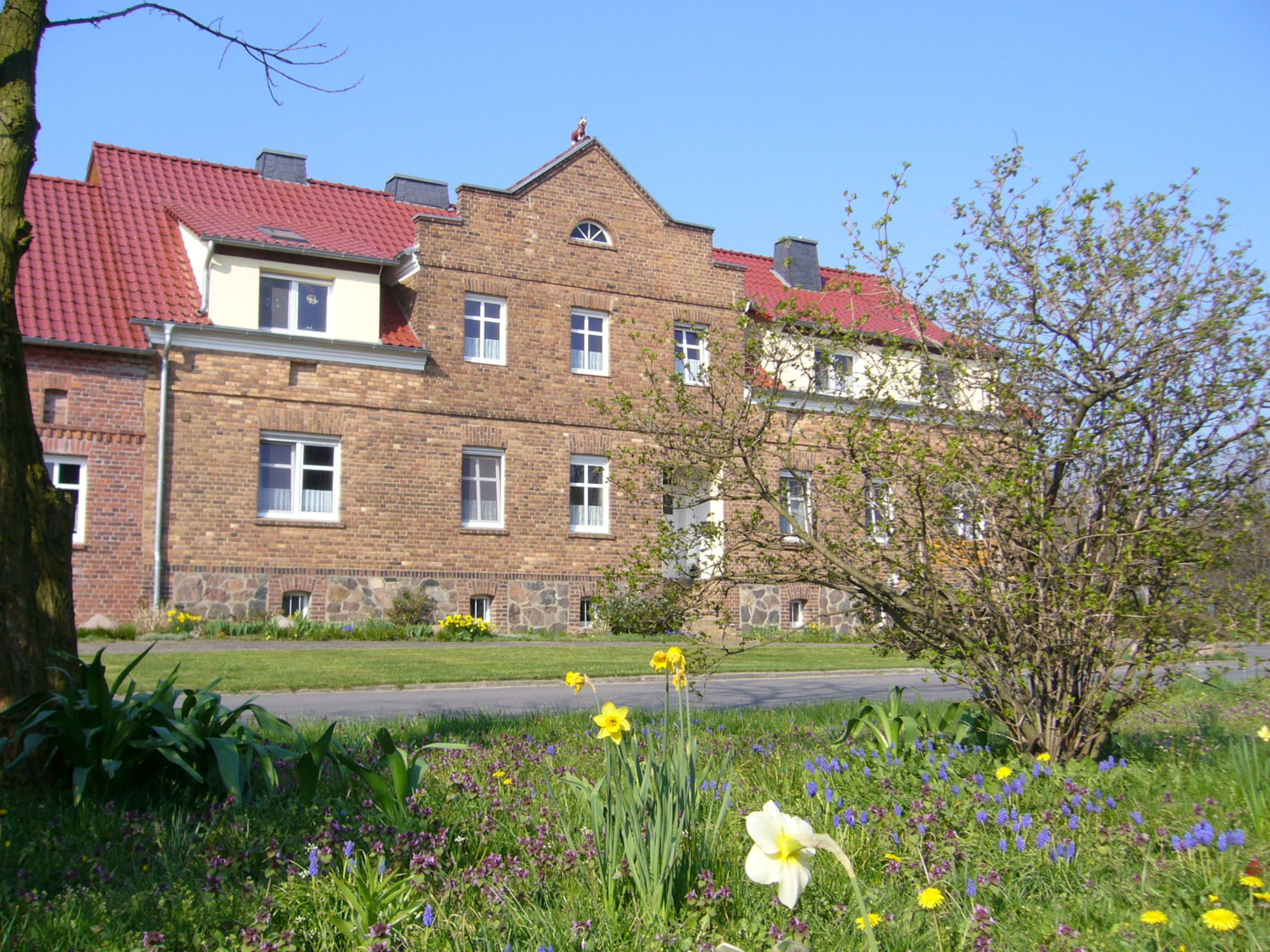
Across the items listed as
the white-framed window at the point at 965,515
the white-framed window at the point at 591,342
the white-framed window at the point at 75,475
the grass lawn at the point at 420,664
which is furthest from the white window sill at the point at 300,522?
the white-framed window at the point at 965,515

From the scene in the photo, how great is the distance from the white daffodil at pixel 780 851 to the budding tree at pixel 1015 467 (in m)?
4.08

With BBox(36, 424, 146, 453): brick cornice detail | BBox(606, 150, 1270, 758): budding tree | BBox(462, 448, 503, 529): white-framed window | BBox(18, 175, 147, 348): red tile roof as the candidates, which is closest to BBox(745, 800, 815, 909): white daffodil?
BBox(606, 150, 1270, 758): budding tree

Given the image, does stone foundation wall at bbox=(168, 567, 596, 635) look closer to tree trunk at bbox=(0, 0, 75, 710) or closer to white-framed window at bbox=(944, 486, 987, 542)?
tree trunk at bbox=(0, 0, 75, 710)

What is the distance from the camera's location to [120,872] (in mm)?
4055

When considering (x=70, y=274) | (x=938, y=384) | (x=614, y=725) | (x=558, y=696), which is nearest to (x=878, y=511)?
(x=938, y=384)

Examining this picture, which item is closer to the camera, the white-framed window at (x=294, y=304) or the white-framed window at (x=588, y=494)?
the white-framed window at (x=294, y=304)

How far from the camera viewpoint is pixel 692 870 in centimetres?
378

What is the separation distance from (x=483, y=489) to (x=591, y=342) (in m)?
4.30

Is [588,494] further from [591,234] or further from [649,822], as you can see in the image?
[649,822]

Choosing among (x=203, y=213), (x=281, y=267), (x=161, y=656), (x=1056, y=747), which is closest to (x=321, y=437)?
(x=281, y=267)

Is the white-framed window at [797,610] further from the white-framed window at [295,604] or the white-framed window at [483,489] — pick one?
the white-framed window at [295,604]

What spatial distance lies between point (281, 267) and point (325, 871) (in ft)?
63.9

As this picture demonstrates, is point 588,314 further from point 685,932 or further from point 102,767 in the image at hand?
point 685,932

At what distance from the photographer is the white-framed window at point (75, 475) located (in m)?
19.3
